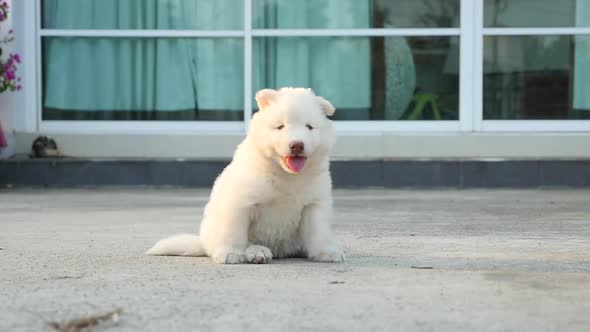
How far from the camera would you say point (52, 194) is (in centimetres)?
842

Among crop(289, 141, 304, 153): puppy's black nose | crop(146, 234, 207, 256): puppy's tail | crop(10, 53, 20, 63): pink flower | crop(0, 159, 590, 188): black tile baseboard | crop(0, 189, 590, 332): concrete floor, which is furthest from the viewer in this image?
crop(10, 53, 20, 63): pink flower

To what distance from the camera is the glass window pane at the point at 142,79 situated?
9727 millimetres

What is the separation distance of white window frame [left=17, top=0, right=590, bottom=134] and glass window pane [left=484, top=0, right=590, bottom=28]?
65 mm

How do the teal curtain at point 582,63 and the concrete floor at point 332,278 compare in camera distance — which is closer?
the concrete floor at point 332,278

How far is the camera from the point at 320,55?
9.73m

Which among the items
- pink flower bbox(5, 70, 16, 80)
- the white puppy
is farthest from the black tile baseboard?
the white puppy

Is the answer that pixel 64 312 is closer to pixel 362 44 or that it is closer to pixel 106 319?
pixel 106 319

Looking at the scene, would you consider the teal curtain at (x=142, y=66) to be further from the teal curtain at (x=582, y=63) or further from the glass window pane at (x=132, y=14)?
the teal curtain at (x=582, y=63)

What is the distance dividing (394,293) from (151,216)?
342 centimetres

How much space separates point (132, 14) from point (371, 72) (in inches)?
94.2

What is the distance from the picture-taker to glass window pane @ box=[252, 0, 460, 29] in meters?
9.48

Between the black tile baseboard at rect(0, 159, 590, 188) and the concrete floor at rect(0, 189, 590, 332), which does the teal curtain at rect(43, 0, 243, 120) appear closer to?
the black tile baseboard at rect(0, 159, 590, 188)

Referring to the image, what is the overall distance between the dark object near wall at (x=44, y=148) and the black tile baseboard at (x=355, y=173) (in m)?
0.14

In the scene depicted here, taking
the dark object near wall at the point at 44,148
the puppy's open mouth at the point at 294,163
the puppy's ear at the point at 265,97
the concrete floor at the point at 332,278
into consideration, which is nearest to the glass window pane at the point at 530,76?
the concrete floor at the point at 332,278
